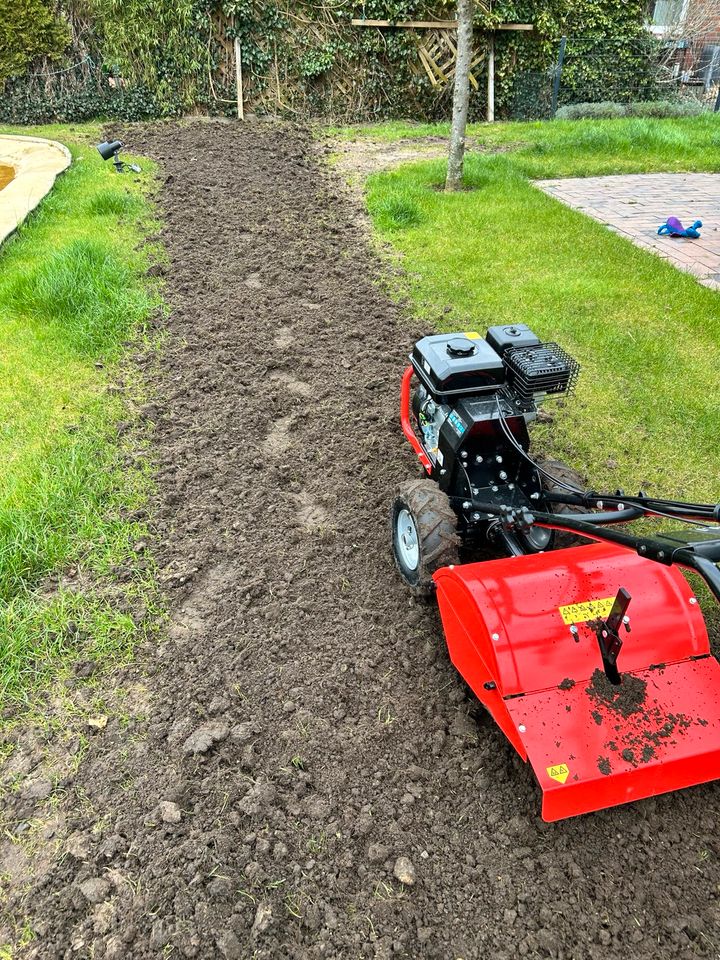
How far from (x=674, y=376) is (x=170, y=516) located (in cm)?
353

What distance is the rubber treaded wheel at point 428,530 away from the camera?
3.03 m

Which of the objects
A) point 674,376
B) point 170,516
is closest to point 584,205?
point 674,376

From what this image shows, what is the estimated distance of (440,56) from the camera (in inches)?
517

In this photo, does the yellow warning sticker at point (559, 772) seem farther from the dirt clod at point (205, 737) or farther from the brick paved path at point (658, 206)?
the brick paved path at point (658, 206)

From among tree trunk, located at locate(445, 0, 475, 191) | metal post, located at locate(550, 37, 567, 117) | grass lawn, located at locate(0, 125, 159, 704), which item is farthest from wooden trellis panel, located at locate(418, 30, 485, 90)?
grass lawn, located at locate(0, 125, 159, 704)

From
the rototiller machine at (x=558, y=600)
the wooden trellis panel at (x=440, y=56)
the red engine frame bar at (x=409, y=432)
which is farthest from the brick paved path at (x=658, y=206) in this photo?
the wooden trellis panel at (x=440, y=56)

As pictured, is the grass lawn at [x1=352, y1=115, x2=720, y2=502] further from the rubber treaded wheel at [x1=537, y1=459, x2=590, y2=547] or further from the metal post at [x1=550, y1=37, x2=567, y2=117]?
the metal post at [x1=550, y1=37, x2=567, y2=117]

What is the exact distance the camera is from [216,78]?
42.7 ft

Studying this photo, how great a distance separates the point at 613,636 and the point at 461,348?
4.99 feet

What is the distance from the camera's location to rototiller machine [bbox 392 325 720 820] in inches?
87.3

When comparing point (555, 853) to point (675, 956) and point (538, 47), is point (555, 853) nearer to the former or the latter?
point (675, 956)

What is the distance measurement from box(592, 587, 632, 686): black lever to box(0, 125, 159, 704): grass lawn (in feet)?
6.52

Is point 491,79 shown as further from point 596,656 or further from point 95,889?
point 95,889

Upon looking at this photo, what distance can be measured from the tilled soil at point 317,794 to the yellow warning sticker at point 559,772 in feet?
1.09
